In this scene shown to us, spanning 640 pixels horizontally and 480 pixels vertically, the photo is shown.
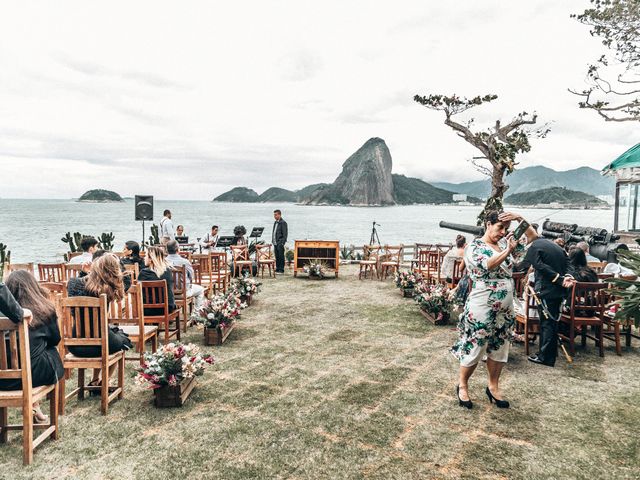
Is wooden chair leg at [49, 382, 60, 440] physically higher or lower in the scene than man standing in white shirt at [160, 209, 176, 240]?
lower

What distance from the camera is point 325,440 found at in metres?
3.18

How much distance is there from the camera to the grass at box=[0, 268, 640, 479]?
112 inches

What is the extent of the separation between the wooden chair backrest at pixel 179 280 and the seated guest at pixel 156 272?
0.35 meters

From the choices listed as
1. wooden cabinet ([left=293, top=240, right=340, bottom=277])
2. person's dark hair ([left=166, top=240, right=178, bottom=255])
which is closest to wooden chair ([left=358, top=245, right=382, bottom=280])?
wooden cabinet ([left=293, top=240, right=340, bottom=277])

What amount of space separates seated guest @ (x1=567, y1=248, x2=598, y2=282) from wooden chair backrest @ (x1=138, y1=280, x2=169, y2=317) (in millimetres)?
4980

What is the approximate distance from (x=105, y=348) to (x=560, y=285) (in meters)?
4.72

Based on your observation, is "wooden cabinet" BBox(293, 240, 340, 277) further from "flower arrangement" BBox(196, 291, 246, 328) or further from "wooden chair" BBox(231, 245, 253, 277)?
"flower arrangement" BBox(196, 291, 246, 328)

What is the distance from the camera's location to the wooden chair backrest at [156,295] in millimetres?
5113

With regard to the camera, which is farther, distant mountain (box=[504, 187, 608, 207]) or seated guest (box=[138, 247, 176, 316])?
distant mountain (box=[504, 187, 608, 207])

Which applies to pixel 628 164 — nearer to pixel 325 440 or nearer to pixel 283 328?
pixel 283 328

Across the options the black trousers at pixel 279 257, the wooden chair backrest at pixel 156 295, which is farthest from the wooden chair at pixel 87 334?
the black trousers at pixel 279 257

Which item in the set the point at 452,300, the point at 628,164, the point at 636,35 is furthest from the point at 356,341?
the point at 636,35

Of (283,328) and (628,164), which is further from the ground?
(628,164)

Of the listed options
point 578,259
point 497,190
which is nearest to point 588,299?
point 578,259
